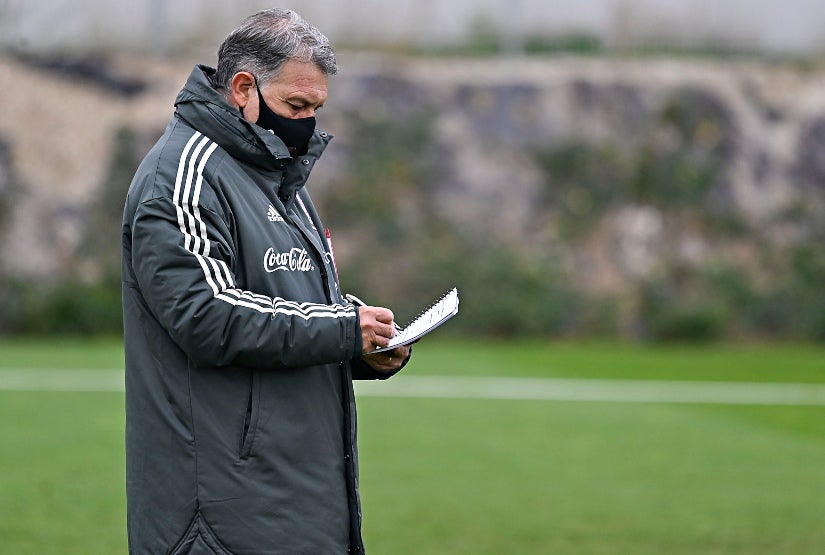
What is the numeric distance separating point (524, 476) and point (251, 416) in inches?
208

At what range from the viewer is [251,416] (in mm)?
2902

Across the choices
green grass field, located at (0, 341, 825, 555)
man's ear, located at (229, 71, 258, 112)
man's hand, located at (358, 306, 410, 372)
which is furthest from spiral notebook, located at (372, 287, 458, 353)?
green grass field, located at (0, 341, 825, 555)

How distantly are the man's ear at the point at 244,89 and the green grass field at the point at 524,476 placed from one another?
3550 mm

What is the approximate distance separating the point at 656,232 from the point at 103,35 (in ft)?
28.3

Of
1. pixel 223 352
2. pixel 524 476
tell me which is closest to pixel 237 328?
pixel 223 352

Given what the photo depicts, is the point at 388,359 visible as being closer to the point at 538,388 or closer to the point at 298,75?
the point at 298,75

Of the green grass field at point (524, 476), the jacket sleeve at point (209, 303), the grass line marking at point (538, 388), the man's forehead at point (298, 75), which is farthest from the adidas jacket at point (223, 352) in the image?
the grass line marking at point (538, 388)

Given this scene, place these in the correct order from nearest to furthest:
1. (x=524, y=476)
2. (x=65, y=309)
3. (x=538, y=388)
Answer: (x=524, y=476), (x=538, y=388), (x=65, y=309)

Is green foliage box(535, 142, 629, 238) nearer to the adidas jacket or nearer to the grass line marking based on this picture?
the grass line marking

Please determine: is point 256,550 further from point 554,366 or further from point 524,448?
point 554,366

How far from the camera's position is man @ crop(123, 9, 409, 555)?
9.22ft

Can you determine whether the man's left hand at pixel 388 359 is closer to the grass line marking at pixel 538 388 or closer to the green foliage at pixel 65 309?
the grass line marking at pixel 538 388

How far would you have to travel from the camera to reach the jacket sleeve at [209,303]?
278cm

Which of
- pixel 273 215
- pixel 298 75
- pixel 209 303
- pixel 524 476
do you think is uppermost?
pixel 298 75
